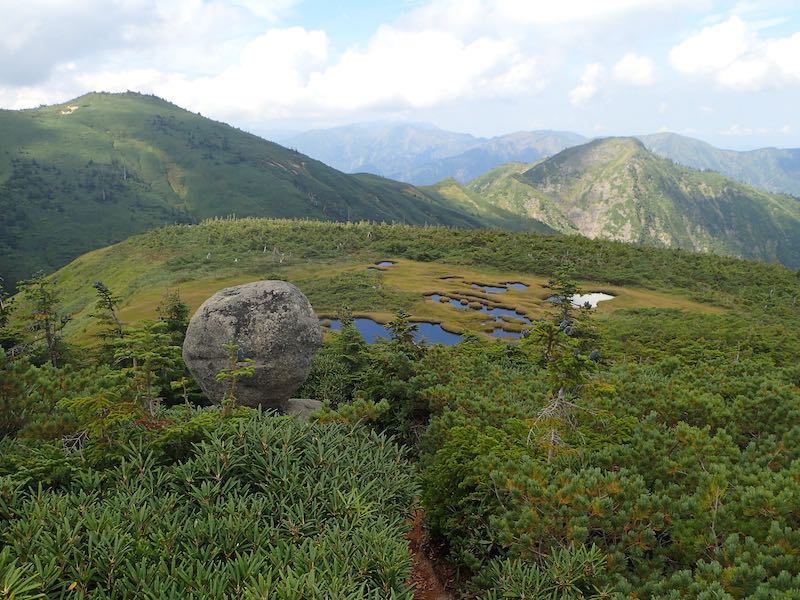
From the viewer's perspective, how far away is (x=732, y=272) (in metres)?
114

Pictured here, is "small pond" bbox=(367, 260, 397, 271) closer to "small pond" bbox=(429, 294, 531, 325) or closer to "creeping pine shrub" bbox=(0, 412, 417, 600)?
"small pond" bbox=(429, 294, 531, 325)

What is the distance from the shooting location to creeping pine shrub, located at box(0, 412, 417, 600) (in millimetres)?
6878

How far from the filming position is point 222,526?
27.2 ft

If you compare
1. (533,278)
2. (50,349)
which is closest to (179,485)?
(50,349)

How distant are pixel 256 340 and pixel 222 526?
13.5 metres

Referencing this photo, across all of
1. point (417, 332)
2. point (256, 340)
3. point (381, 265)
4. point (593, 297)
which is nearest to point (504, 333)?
point (417, 332)

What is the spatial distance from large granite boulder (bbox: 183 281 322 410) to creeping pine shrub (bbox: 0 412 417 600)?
10012 millimetres

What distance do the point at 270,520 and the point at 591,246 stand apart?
434ft


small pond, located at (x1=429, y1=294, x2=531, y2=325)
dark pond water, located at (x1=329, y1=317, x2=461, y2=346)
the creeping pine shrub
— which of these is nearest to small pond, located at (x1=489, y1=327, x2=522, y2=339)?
small pond, located at (x1=429, y1=294, x2=531, y2=325)

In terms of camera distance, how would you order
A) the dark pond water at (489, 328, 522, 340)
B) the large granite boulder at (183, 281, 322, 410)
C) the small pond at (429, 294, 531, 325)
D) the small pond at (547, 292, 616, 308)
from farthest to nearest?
the small pond at (547, 292, 616, 308) → the small pond at (429, 294, 531, 325) → the dark pond water at (489, 328, 522, 340) → the large granite boulder at (183, 281, 322, 410)

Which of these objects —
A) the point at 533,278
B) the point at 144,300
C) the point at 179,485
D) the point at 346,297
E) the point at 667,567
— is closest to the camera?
the point at 667,567

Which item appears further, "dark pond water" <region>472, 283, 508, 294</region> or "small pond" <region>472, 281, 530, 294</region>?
"small pond" <region>472, 281, 530, 294</region>

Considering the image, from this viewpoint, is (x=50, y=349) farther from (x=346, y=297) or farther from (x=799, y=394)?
(x=346, y=297)

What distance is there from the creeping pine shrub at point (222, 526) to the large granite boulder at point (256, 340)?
10.0 m
